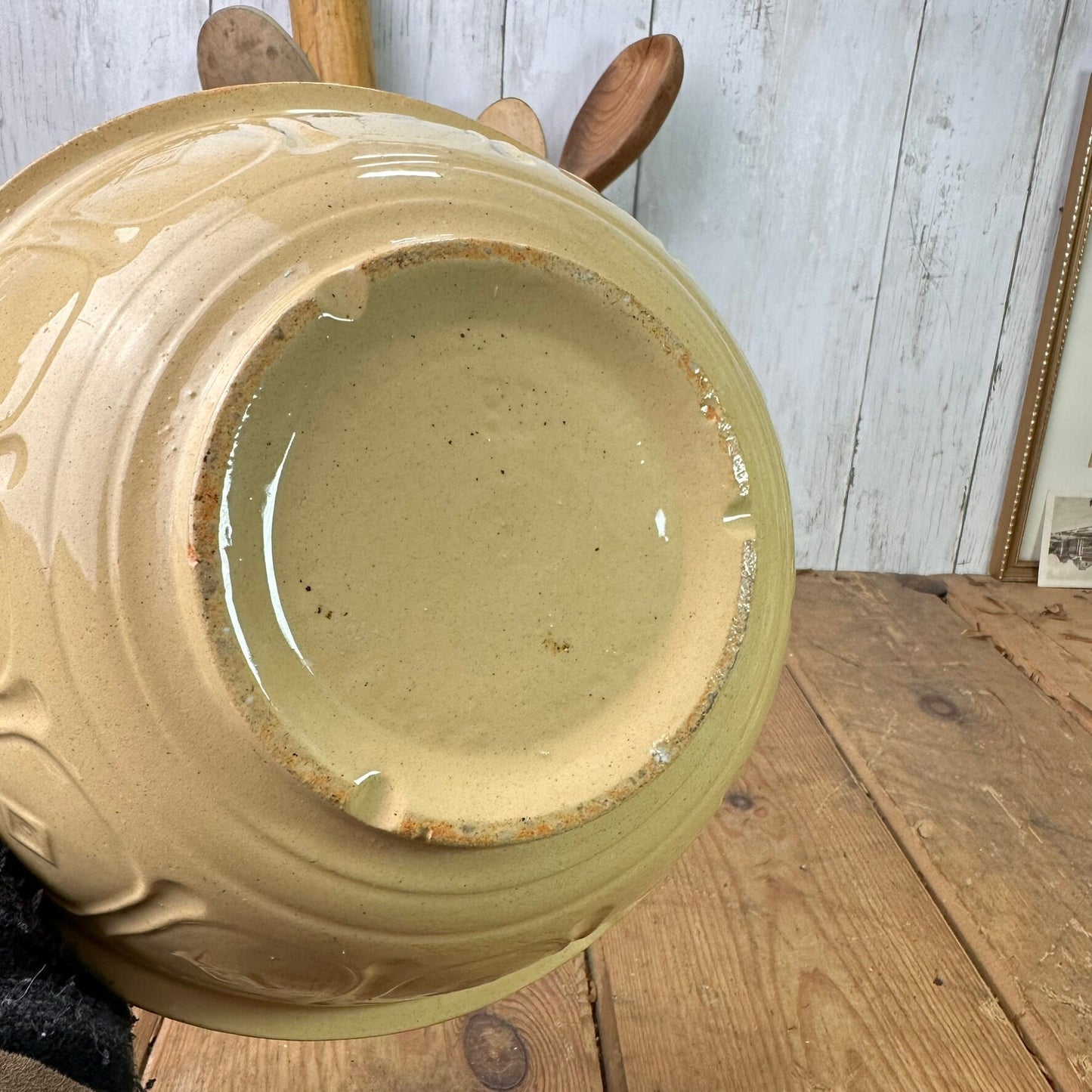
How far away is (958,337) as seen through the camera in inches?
56.6

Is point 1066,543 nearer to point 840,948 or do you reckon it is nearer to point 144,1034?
point 840,948

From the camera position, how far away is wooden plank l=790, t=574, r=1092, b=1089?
0.78 m

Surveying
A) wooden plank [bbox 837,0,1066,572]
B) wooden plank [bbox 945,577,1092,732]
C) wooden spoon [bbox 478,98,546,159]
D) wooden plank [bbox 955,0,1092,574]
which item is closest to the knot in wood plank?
wooden plank [bbox 945,577,1092,732]

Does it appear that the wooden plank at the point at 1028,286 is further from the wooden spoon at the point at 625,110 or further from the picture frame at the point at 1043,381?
the wooden spoon at the point at 625,110

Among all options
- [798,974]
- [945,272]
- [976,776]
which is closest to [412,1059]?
[798,974]

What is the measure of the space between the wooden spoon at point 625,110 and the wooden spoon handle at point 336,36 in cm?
26

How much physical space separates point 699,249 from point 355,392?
104cm

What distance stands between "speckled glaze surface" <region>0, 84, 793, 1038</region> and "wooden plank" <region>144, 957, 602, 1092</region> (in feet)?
0.72

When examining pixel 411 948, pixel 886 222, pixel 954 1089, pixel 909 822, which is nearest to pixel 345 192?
pixel 411 948

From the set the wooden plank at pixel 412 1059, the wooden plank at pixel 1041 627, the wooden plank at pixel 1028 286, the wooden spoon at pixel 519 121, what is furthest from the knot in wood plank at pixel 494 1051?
the wooden plank at pixel 1028 286

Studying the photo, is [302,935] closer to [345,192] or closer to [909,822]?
[345,192]

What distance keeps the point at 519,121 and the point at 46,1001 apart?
101 centimetres

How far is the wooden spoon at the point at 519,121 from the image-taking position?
1130 millimetres

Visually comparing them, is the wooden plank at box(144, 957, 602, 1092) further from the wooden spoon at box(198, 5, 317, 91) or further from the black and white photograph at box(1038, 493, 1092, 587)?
the black and white photograph at box(1038, 493, 1092, 587)
